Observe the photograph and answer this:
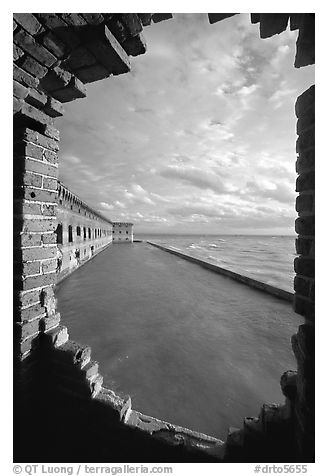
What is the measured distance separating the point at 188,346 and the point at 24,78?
5.63 m

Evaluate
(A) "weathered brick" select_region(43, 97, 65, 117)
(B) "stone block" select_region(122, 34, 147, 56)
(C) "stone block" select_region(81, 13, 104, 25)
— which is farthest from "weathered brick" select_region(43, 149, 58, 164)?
(B) "stone block" select_region(122, 34, 147, 56)

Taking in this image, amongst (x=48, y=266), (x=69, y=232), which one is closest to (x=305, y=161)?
(x=48, y=266)

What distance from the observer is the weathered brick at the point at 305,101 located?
132 cm

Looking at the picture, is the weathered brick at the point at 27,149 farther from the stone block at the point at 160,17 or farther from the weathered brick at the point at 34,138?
the stone block at the point at 160,17

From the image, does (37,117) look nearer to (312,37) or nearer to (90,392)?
(312,37)

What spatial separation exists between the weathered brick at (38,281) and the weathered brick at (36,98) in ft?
5.42

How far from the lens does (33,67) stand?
164cm

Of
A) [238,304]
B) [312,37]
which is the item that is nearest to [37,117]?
[312,37]

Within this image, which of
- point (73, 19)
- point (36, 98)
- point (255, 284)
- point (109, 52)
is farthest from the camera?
point (255, 284)

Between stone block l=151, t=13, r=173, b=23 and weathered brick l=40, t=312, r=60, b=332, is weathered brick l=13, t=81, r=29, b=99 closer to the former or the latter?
stone block l=151, t=13, r=173, b=23

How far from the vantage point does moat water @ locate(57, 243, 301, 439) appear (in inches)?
131

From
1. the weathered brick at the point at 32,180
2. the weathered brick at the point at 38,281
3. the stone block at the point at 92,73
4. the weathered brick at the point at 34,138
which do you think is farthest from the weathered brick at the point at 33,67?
the weathered brick at the point at 38,281

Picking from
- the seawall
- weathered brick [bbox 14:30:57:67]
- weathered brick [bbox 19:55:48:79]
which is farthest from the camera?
the seawall

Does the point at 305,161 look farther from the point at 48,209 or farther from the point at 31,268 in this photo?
the point at 31,268
